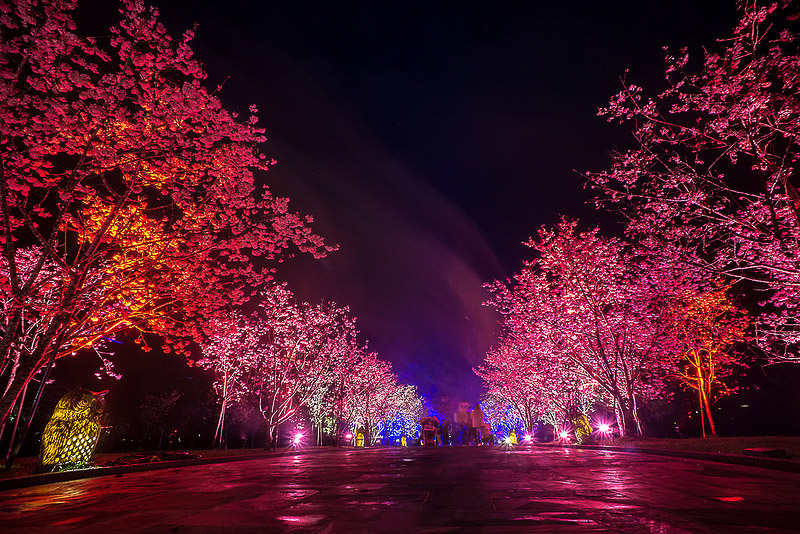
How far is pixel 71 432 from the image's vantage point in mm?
11367

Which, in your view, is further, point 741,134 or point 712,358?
point 712,358

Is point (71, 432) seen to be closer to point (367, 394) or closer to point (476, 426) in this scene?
point (476, 426)

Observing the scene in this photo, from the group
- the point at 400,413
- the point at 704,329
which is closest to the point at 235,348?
the point at 704,329

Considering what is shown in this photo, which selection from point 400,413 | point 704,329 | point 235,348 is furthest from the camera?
point 400,413

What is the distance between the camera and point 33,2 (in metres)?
10.1

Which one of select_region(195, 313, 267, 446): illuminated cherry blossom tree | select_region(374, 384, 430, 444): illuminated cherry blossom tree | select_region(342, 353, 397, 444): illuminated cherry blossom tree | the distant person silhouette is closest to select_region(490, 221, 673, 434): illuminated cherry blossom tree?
the distant person silhouette

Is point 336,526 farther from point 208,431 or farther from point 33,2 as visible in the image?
point 208,431

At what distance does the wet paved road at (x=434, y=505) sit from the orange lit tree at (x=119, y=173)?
6744mm

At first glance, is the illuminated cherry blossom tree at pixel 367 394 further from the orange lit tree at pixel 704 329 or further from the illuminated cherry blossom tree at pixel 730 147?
the illuminated cherry blossom tree at pixel 730 147

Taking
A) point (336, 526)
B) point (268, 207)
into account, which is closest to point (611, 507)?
point (336, 526)

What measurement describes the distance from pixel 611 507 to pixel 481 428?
39433 mm

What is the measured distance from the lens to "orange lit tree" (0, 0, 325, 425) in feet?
36.3

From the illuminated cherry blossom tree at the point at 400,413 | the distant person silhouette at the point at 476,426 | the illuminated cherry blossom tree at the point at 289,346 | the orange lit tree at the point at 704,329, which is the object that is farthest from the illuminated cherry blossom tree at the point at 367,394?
the orange lit tree at the point at 704,329

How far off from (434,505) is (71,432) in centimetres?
1128
